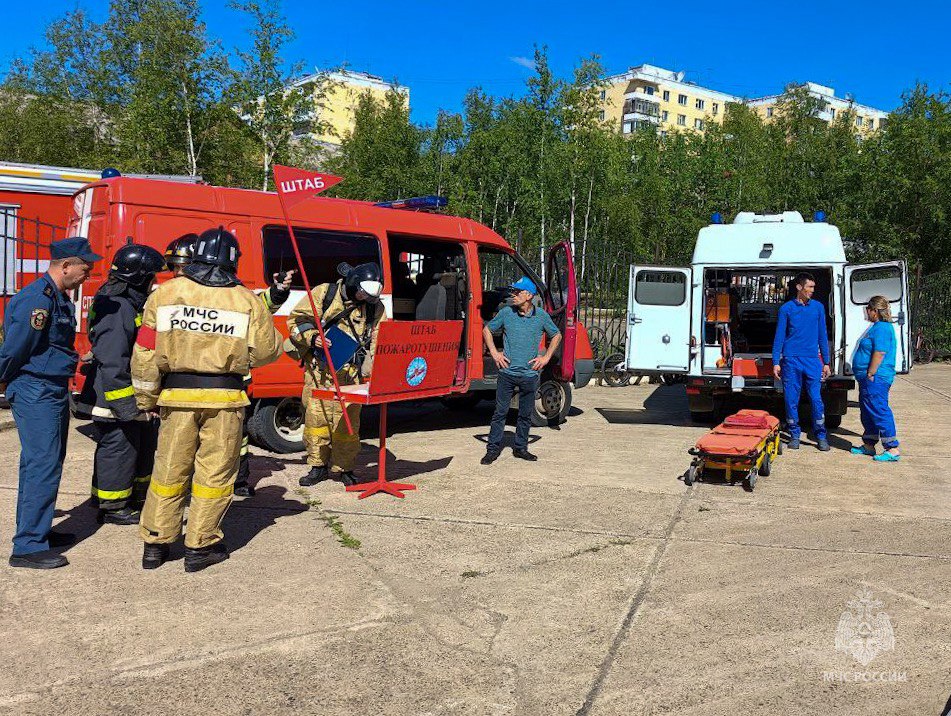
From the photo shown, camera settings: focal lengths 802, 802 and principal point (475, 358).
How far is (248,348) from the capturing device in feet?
14.5

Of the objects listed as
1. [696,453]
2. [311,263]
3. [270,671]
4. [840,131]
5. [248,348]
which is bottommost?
[270,671]

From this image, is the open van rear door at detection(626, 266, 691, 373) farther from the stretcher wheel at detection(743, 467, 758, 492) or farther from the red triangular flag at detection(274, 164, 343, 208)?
the red triangular flag at detection(274, 164, 343, 208)

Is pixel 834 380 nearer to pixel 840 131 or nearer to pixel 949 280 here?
pixel 949 280

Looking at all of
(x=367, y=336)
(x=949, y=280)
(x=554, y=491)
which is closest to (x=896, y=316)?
(x=554, y=491)

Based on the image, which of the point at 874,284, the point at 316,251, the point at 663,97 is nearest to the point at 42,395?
the point at 316,251

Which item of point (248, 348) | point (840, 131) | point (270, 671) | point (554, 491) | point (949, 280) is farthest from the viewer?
point (840, 131)

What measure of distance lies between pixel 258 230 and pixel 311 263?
58 cm

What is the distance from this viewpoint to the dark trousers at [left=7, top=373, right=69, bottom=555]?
4309 millimetres

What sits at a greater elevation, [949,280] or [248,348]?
[949,280]

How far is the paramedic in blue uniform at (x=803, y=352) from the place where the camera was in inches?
323

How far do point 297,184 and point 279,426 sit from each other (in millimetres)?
2540

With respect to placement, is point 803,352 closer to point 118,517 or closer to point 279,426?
point 279,426

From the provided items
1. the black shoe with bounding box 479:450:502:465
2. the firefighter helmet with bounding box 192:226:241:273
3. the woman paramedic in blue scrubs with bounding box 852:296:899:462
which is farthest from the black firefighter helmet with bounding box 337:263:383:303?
the woman paramedic in blue scrubs with bounding box 852:296:899:462

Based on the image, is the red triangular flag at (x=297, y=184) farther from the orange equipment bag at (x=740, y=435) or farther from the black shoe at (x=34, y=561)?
the orange equipment bag at (x=740, y=435)
